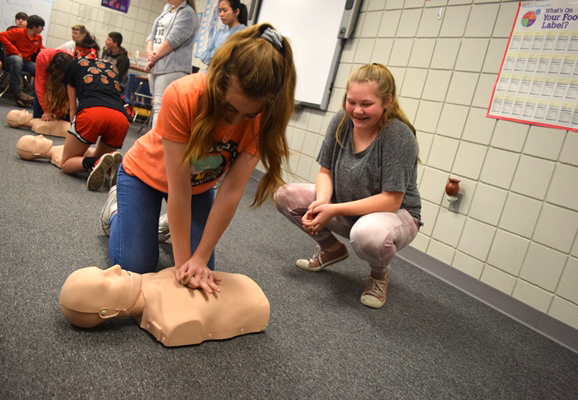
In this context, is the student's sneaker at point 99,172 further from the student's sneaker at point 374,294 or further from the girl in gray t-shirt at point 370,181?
the student's sneaker at point 374,294

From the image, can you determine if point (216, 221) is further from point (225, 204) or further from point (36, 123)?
point (36, 123)

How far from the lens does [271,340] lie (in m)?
1.09

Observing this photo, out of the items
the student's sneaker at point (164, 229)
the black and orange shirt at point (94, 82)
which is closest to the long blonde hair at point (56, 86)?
the black and orange shirt at point (94, 82)

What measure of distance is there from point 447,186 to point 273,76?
1379 mm

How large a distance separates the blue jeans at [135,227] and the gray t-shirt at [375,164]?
58 cm

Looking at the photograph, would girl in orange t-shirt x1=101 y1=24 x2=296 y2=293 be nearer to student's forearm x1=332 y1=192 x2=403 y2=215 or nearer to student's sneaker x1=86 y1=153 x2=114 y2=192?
student's forearm x1=332 y1=192 x2=403 y2=215

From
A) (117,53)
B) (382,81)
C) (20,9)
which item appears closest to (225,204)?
(382,81)

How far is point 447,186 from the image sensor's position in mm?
1999

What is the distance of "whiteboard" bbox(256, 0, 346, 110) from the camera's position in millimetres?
2807

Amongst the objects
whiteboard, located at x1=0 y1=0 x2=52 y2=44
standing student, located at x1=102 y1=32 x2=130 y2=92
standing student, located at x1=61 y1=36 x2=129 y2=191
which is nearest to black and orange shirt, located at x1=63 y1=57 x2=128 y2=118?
standing student, located at x1=61 y1=36 x2=129 y2=191

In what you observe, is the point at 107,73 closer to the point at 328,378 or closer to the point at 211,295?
the point at 211,295

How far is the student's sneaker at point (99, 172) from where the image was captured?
6.49 feet

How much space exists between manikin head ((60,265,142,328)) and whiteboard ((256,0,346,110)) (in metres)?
2.17

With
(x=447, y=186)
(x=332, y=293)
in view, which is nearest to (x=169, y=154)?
(x=332, y=293)
